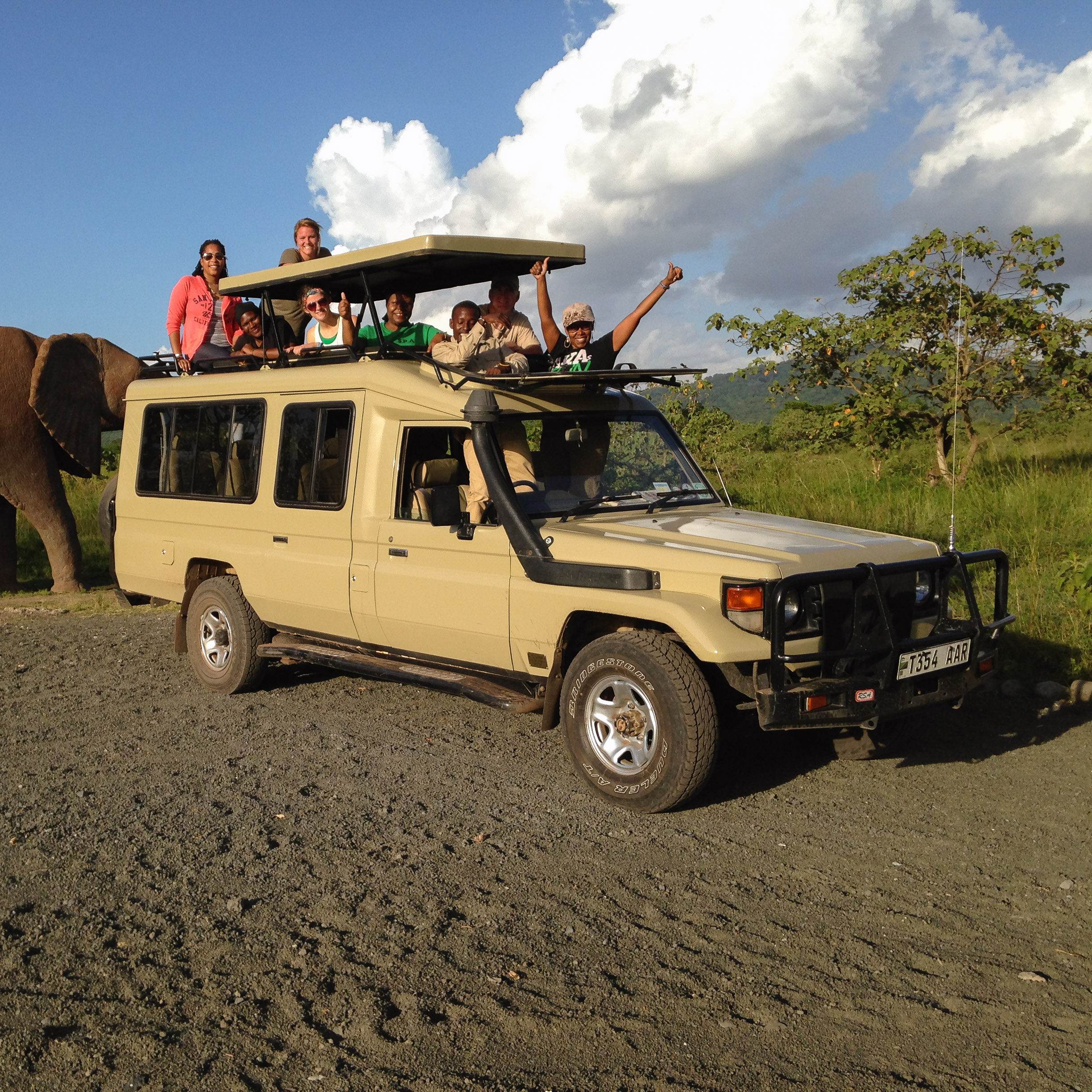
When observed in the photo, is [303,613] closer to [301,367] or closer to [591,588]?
[301,367]

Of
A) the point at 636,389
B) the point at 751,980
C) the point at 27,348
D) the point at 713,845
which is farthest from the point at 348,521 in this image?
the point at 27,348

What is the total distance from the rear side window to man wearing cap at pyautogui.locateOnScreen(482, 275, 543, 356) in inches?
64.8

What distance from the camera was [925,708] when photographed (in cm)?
533

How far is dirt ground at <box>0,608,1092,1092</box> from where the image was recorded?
10.3ft

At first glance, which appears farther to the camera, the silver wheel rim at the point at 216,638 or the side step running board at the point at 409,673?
the silver wheel rim at the point at 216,638

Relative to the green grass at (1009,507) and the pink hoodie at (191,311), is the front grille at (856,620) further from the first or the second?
the pink hoodie at (191,311)

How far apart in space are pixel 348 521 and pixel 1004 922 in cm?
416

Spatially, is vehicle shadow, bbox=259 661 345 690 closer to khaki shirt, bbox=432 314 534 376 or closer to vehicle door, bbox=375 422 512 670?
vehicle door, bbox=375 422 512 670

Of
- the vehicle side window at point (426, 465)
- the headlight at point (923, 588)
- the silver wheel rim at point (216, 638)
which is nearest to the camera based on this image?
the headlight at point (923, 588)

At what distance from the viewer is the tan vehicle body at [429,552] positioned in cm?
516

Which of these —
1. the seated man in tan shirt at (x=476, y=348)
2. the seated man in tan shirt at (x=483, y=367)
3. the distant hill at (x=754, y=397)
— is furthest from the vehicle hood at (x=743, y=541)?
the distant hill at (x=754, y=397)

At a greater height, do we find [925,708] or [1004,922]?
[925,708]

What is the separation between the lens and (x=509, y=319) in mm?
7332

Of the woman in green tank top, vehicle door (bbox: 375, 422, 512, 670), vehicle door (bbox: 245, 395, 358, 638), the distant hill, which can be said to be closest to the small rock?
vehicle door (bbox: 375, 422, 512, 670)
